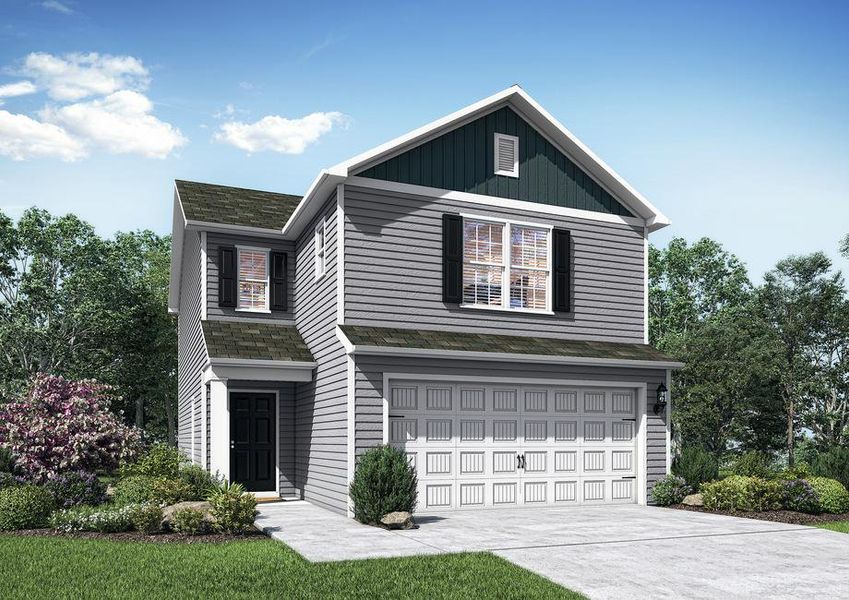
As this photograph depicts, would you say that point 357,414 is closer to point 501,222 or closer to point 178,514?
point 178,514

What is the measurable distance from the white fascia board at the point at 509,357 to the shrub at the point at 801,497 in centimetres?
304

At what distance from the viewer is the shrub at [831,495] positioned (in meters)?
15.1

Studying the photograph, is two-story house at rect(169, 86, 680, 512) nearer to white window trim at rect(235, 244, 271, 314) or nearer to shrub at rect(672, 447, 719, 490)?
white window trim at rect(235, 244, 271, 314)

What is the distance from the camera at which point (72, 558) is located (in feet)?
32.5

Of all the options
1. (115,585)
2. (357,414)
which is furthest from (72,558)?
(357,414)

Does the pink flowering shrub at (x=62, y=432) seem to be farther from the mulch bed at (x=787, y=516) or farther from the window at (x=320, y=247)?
the mulch bed at (x=787, y=516)

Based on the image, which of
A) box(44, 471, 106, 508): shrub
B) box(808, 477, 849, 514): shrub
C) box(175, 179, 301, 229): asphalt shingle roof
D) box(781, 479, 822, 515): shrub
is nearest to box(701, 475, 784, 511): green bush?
box(781, 479, 822, 515): shrub

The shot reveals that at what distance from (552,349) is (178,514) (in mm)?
7556

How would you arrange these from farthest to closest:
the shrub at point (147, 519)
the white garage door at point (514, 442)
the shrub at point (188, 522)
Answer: the white garage door at point (514, 442)
the shrub at point (147, 519)
the shrub at point (188, 522)

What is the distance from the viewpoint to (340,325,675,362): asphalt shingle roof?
14516mm

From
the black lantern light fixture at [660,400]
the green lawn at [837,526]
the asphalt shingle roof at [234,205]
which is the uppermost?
the asphalt shingle roof at [234,205]

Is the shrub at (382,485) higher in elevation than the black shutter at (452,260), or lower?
lower

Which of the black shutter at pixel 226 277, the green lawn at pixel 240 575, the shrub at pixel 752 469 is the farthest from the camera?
the black shutter at pixel 226 277

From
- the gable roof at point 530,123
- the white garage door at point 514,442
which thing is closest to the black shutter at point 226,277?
the gable roof at point 530,123
